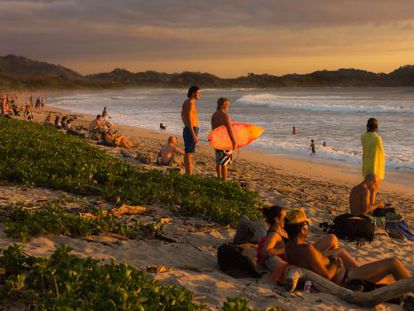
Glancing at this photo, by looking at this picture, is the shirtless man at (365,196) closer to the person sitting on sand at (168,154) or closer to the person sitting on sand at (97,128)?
the person sitting on sand at (168,154)

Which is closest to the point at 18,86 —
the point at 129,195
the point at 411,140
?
the point at 411,140

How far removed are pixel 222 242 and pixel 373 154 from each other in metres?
3.38

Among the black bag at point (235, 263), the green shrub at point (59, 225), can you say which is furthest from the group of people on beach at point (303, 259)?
the green shrub at point (59, 225)

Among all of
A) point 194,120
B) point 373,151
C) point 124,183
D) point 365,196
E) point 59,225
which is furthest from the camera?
point 194,120

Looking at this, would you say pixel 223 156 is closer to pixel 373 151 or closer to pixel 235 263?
pixel 373 151

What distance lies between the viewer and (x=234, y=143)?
379 inches

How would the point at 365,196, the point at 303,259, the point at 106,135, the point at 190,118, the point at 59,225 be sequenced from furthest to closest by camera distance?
the point at 106,135 → the point at 190,118 → the point at 365,196 → the point at 59,225 → the point at 303,259

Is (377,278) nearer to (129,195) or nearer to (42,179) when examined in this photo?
(129,195)

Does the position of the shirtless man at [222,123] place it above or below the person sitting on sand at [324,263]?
above

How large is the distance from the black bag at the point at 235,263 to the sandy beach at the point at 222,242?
143 millimetres

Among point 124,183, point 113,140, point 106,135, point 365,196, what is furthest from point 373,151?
point 106,135

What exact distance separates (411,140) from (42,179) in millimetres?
20335

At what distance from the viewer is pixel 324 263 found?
537 centimetres

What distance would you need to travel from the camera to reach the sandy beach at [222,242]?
16.1 ft
